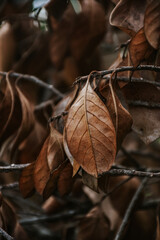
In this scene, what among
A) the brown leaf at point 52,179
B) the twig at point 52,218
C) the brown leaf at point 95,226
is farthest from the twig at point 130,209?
the twig at point 52,218

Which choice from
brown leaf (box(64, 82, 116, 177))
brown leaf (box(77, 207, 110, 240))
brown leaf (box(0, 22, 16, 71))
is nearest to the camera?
brown leaf (box(64, 82, 116, 177))

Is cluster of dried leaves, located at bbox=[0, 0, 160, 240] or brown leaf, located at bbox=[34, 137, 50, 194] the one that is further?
brown leaf, located at bbox=[34, 137, 50, 194]

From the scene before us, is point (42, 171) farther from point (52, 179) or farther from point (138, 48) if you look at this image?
point (138, 48)

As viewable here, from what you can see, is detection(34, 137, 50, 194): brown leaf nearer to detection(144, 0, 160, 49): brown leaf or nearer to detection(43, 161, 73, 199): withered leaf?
detection(43, 161, 73, 199): withered leaf

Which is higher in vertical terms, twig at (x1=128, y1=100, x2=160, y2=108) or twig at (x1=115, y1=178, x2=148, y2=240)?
twig at (x1=128, y1=100, x2=160, y2=108)

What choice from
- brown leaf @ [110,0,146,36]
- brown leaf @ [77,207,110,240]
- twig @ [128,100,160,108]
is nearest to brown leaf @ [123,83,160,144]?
twig @ [128,100,160,108]

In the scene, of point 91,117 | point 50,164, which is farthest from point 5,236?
point 91,117

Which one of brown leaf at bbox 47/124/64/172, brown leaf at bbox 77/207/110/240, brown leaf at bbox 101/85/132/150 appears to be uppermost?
brown leaf at bbox 101/85/132/150
